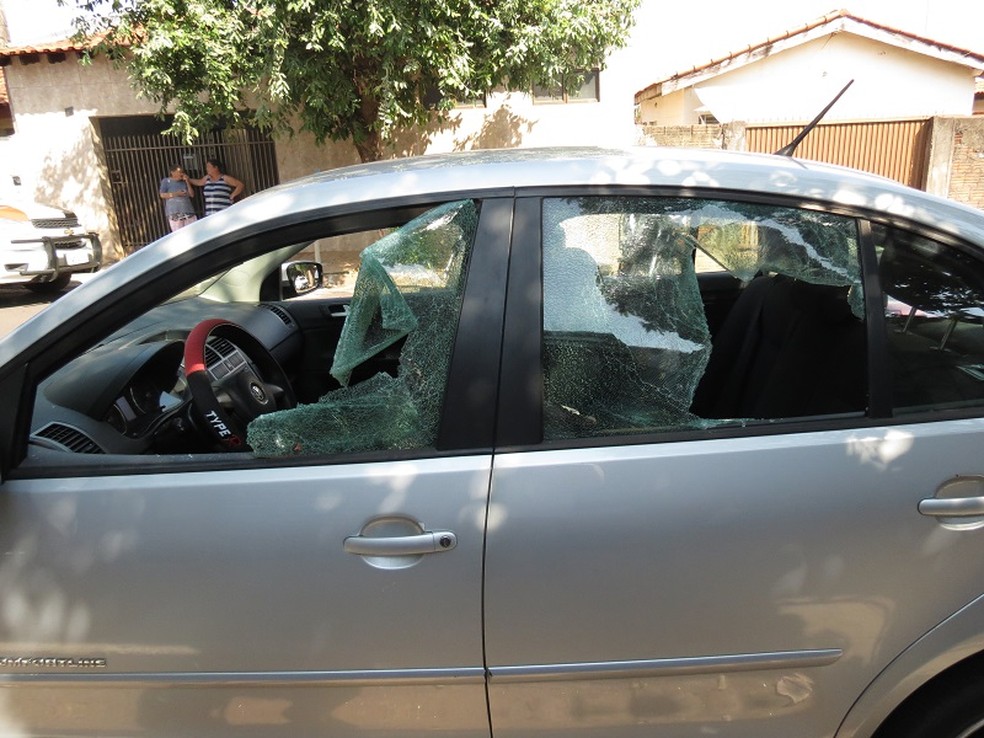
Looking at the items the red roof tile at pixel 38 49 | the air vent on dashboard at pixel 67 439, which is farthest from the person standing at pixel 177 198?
the air vent on dashboard at pixel 67 439

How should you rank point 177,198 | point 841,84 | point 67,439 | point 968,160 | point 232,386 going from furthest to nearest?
1. point 841,84
2. point 968,160
3. point 177,198
4. point 232,386
5. point 67,439

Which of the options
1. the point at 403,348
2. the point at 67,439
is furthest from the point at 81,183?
the point at 403,348

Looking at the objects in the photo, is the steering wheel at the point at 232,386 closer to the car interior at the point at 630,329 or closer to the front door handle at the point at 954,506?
the car interior at the point at 630,329

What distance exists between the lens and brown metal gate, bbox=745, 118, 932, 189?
11.3 meters

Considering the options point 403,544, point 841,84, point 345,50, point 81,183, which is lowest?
point 403,544

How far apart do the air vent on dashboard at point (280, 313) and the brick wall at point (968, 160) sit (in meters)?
11.6

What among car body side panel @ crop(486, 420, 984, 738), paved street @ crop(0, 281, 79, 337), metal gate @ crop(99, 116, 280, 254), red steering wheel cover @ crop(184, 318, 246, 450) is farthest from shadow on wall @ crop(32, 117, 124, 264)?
car body side panel @ crop(486, 420, 984, 738)

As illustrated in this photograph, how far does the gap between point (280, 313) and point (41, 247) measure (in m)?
8.08

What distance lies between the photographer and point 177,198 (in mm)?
10641

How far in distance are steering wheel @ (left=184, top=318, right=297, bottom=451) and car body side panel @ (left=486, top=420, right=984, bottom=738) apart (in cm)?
82

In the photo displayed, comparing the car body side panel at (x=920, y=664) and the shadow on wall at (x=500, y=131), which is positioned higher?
the shadow on wall at (x=500, y=131)

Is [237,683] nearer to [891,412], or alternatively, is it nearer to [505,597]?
[505,597]

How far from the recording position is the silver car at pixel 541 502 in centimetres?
147

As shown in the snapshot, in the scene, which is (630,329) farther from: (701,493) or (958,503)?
(958,503)
